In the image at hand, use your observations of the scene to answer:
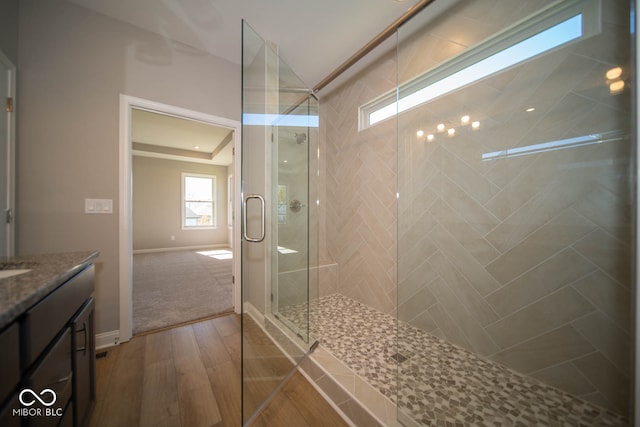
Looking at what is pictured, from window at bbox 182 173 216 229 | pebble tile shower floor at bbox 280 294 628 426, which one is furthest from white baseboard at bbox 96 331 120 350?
window at bbox 182 173 216 229

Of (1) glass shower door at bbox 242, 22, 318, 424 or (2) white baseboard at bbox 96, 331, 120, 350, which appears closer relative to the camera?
(1) glass shower door at bbox 242, 22, 318, 424

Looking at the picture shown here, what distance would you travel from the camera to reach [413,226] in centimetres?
169

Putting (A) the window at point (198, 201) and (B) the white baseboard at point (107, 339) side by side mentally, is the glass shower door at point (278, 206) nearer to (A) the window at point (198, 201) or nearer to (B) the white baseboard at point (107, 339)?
(B) the white baseboard at point (107, 339)

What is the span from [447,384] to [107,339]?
98.2 inches

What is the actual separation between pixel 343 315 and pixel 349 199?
1.32 m

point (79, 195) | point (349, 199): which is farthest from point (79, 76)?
point (349, 199)

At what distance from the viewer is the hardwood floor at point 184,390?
111cm

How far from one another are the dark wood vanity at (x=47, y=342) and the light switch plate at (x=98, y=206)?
2.78 ft

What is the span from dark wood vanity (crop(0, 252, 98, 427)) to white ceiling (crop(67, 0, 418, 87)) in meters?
1.98

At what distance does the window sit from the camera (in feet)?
20.2

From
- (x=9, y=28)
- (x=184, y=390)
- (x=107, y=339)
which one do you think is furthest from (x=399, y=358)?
(x=9, y=28)

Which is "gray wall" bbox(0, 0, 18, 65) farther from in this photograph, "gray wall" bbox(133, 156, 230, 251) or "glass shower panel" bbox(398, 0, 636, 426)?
"gray wall" bbox(133, 156, 230, 251)

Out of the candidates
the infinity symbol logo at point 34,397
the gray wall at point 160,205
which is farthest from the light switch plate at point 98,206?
the gray wall at point 160,205

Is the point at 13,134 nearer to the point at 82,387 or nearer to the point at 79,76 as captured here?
the point at 79,76
